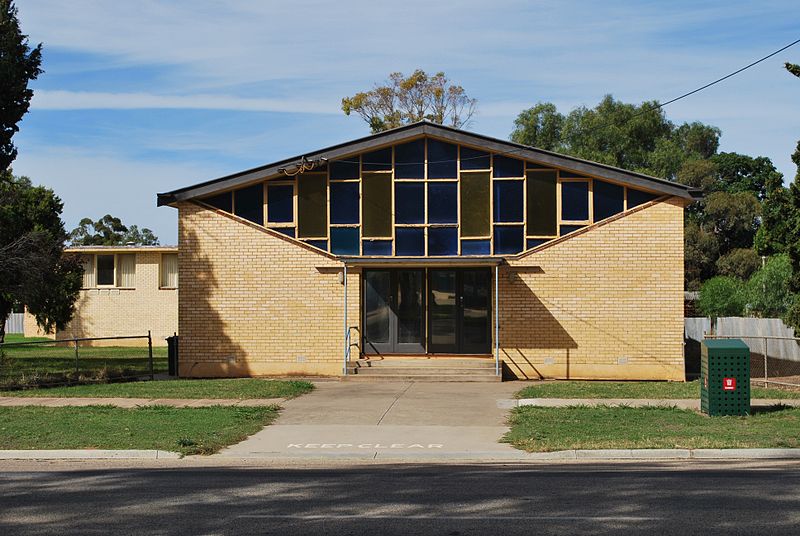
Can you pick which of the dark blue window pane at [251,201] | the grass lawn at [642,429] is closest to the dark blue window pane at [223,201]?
the dark blue window pane at [251,201]

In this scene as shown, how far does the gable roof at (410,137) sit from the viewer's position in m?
22.7

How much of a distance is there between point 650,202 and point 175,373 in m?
13.2

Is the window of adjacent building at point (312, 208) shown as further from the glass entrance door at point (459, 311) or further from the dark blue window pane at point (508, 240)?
the dark blue window pane at point (508, 240)

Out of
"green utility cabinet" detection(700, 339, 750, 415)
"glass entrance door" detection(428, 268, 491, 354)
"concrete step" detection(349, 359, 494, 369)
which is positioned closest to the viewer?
"green utility cabinet" detection(700, 339, 750, 415)

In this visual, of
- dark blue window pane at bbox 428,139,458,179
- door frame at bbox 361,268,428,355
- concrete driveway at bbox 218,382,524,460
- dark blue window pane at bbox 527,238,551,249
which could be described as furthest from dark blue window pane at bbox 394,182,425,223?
concrete driveway at bbox 218,382,524,460

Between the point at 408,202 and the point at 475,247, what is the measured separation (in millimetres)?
2087

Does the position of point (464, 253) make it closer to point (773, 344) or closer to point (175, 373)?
point (175, 373)

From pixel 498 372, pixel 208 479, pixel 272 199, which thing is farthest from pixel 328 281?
pixel 208 479

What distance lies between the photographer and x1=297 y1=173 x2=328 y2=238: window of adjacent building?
77.7 feet

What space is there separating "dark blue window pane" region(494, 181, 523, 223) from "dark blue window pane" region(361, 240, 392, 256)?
2.86 meters

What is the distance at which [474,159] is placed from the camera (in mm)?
23438

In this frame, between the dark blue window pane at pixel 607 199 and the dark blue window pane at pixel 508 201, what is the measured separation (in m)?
1.89

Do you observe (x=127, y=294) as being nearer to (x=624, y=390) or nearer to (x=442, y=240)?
(x=442, y=240)

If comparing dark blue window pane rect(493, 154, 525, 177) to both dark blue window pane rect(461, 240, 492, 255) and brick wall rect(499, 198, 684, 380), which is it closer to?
dark blue window pane rect(461, 240, 492, 255)
